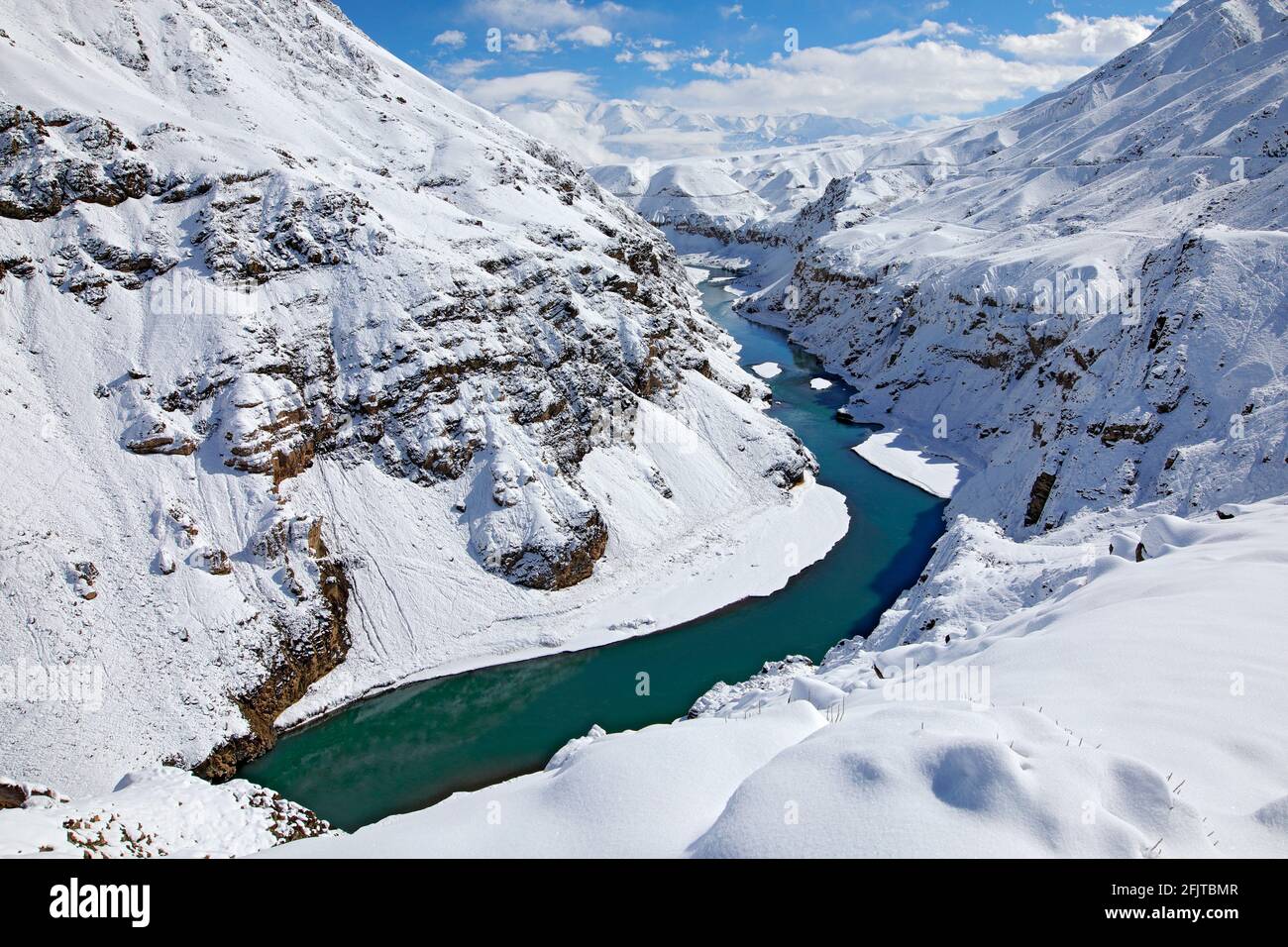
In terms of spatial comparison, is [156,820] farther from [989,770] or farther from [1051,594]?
[1051,594]

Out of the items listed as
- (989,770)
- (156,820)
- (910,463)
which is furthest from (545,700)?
(910,463)

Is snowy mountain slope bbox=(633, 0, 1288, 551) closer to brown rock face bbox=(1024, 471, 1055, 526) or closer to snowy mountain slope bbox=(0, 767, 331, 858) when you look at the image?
brown rock face bbox=(1024, 471, 1055, 526)

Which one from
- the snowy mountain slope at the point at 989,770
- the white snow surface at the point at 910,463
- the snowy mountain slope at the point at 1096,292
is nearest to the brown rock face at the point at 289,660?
the snowy mountain slope at the point at 989,770

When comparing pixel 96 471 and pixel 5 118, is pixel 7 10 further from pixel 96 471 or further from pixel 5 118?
pixel 96 471

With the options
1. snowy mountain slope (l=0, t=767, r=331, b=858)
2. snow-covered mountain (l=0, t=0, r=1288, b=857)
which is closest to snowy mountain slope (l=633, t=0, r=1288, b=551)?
snow-covered mountain (l=0, t=0, r=1288, b=857)

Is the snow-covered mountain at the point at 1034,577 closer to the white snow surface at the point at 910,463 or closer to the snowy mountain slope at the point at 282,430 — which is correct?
the snowy mountain slope at the point at 282,430

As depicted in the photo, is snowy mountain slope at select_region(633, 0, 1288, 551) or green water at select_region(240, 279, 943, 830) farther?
snowy mountain slope at select_region(633, 0, 1288, 551)
